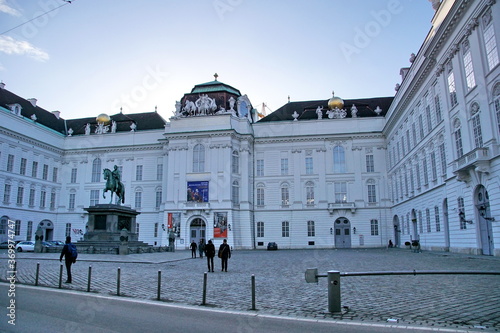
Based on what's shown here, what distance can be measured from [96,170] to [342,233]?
123 feet

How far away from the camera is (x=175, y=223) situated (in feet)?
165

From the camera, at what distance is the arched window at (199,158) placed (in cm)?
5203

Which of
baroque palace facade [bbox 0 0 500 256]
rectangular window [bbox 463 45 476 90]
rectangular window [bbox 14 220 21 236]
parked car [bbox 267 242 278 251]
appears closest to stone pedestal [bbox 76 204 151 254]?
baroque palace facade [bbox 0 0 500 256]

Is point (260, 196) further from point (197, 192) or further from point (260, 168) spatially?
point (197, 192)

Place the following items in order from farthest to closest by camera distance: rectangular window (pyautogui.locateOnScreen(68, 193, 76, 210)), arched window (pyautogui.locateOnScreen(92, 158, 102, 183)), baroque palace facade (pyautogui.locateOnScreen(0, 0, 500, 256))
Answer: arched window (pyautogui.locateOnScreen(92, 158, 102, 183))
rectangular window (pyautogui.locateOnScreen(68, 193, 76, 210))
baroque palace facade (pyautogui.locateOnScreen(0, 0, 500, 256))

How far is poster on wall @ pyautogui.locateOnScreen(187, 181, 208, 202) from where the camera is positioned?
166 feet

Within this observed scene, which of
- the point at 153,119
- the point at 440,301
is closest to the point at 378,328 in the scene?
the point at 440,301

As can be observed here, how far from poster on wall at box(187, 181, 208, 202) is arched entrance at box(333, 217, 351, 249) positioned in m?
17.7

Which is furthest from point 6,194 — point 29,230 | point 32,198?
point 29,230

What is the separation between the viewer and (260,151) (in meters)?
54.8

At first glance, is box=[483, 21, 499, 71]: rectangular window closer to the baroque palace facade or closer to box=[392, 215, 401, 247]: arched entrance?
the baroque palace facade

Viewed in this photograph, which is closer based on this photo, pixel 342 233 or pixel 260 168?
pixel 342 233

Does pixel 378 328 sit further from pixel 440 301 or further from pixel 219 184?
pixel 219 184

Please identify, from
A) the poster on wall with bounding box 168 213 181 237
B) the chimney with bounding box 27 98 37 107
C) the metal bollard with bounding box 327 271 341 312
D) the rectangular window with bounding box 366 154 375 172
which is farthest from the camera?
the chimney with bounding box 27 98 37 107
